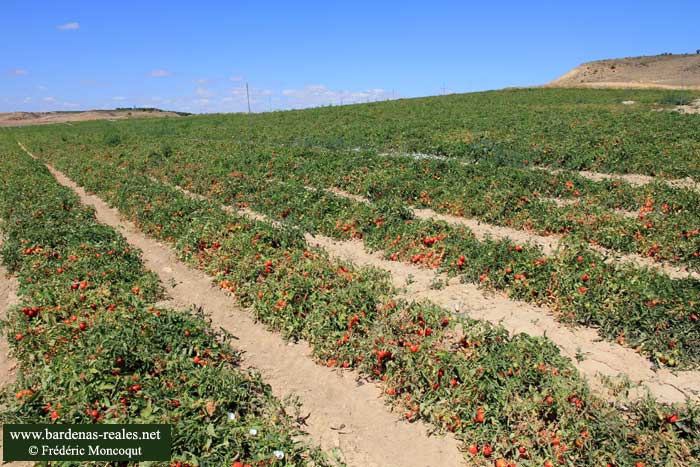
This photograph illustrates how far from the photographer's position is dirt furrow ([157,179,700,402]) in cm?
454

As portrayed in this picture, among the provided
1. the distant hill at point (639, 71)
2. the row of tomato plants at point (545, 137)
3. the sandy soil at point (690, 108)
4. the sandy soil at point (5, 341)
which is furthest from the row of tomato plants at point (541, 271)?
the distant hill at point (639, 71)

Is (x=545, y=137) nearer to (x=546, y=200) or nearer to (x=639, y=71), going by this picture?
(x=546, y=200)

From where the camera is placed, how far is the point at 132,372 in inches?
179

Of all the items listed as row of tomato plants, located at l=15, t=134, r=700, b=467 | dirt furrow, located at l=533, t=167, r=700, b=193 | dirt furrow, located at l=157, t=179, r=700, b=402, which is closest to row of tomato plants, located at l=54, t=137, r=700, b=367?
dirt furrow, located at l=157, t=179, r=700, b=402

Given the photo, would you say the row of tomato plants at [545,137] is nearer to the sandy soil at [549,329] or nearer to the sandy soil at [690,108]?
the sandy soil at [690,108]

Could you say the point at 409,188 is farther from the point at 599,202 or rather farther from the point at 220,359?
the point at 220,359

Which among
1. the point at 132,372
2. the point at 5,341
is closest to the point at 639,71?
the point at 132,372

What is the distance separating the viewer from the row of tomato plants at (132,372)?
3.84m

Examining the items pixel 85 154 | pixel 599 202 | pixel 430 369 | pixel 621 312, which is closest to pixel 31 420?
pixel 430 369

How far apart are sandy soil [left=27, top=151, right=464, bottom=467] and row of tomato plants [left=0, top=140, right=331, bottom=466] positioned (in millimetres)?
250

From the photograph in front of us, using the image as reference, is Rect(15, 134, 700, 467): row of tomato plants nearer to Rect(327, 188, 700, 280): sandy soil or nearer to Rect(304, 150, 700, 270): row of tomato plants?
Rect(327, 188, 700, 280): sandy soil

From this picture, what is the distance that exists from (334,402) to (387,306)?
145 centimetres

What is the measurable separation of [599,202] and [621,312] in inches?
203

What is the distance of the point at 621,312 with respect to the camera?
5434 mm
